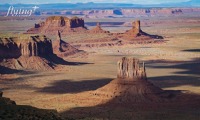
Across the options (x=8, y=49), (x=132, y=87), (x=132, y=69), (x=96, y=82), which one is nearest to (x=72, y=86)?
(x=96, y=82)

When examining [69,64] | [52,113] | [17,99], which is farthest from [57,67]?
[52,113]

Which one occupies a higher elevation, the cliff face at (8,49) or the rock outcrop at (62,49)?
the cliff face at (8,49)

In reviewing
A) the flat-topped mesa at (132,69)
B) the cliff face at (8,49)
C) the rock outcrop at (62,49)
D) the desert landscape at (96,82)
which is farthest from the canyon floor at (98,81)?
the cliff face at (8,49)

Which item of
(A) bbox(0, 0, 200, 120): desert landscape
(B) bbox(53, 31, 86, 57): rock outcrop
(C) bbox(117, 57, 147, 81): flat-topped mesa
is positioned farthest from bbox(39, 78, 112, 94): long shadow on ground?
(B) bbox(53, 31, 86, 57): rock outcrop

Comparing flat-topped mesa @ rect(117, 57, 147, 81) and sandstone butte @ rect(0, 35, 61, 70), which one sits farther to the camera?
sandstone butte @ rect(0, 35, 61, 70)

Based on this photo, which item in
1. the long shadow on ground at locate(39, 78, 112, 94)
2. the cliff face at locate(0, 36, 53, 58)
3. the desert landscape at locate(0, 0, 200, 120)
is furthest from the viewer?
the cliff face at locate(0, 36, 53, 58)

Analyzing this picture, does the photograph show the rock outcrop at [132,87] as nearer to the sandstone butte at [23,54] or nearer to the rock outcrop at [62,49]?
the sandstone butte at [23,54]

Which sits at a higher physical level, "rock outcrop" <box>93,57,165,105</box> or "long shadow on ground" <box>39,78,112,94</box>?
"rock outcrop" <box>93,57,165,105</box>

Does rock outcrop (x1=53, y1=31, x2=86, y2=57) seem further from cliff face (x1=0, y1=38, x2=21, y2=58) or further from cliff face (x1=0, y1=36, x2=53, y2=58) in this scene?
cliff face (x1=0, y1=38, x2=21, y2=58)
